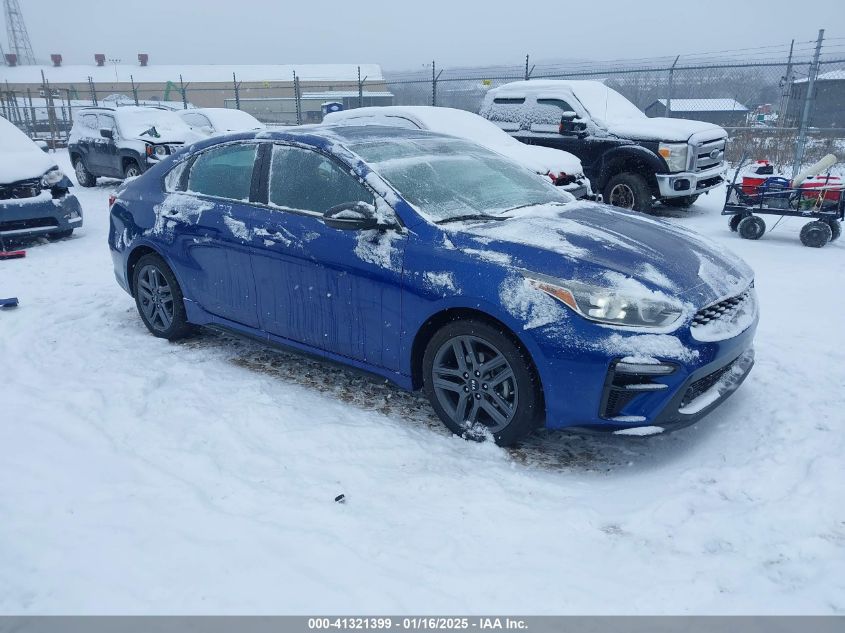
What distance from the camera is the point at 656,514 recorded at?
2885 millimetres

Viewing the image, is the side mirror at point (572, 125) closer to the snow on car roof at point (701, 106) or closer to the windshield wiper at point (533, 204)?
the windshield wiper at point (533, 204)

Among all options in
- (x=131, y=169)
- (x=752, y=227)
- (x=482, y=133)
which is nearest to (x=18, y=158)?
(x=131, y=169)

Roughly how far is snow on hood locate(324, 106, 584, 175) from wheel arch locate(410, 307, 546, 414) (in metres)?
5.35

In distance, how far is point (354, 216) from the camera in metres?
3.52

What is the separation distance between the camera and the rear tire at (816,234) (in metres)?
7.85

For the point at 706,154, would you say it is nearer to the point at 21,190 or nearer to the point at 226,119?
the point at 21,190

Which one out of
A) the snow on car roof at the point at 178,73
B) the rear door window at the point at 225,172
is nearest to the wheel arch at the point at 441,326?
the rear door window at the point at 225,172

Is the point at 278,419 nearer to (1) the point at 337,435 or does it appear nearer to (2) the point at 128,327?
(1) the point at 337,435

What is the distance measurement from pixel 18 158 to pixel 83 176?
615 centimetres

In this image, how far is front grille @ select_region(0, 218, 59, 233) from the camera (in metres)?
8.19

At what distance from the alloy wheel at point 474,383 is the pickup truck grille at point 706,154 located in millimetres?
7418

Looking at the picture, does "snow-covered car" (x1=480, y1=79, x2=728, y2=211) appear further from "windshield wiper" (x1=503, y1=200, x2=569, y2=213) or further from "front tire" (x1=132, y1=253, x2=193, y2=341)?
"front tire" (x1=132, y1=253, x2=193, y2=341)

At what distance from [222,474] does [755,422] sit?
293 cm

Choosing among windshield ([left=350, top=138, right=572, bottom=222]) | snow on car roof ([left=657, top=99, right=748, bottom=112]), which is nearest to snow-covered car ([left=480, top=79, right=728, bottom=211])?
windshield ([left=350, top=138, right=572, bottom=222])
